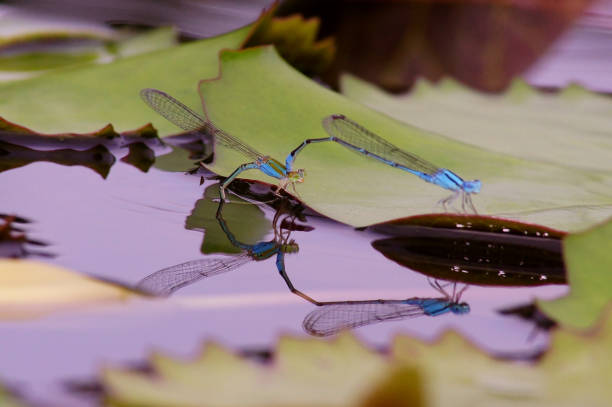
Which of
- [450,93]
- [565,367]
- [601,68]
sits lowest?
[565,367]

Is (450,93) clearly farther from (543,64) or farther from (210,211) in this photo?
(210,211)

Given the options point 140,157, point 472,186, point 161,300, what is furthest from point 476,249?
point 140,157

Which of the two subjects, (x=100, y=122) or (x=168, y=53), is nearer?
(x=100, y=122)

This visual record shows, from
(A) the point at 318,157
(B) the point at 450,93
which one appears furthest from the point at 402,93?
(A) the point at 318,157

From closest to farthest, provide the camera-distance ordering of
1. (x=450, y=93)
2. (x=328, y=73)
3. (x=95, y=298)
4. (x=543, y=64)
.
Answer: (x=95, y=298) → (x=450, y=93) → (x=328, y=73) → (x=543, y=64)

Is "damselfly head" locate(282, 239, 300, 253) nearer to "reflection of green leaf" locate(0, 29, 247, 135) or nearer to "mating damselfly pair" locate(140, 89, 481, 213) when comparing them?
"mating damselfly pair" locate(140, 89, 481, 213)

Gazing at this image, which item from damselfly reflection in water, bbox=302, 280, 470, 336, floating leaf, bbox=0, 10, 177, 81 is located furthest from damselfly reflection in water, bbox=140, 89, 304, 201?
floating leaf, bbox=0, 10, 177, 81

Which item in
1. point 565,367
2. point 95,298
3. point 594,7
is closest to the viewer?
point 565,367
